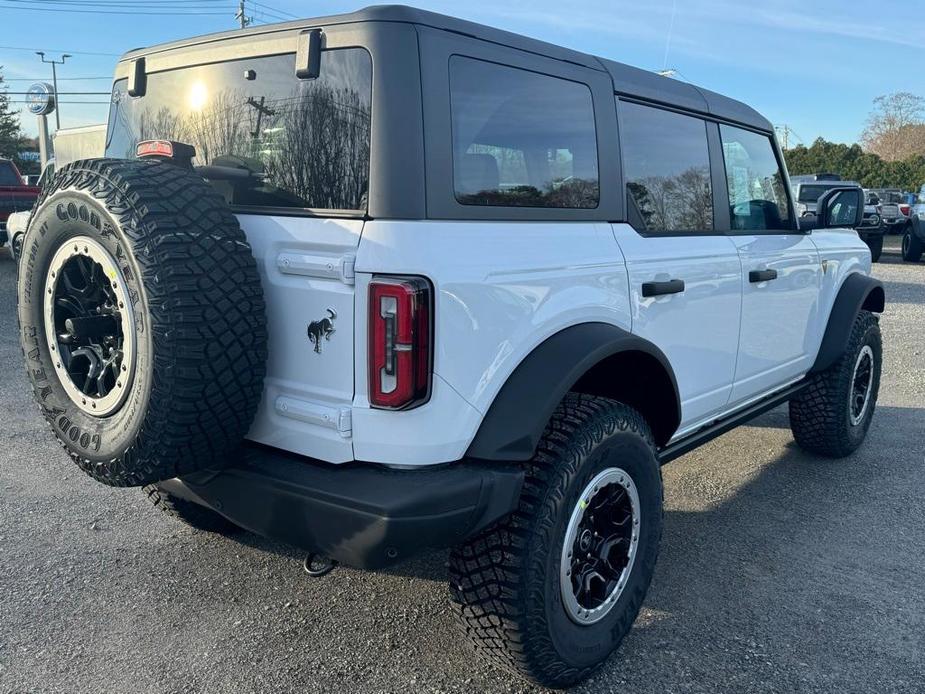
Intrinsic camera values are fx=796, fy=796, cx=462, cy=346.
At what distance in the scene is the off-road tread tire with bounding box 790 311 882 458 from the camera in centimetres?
467

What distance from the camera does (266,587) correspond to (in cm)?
321

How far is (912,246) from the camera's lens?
60.0ft

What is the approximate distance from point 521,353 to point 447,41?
917 mm

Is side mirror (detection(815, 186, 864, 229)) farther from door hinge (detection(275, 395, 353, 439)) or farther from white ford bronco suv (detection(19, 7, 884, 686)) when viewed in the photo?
door hinge (detection(275, 395, 353, 439))

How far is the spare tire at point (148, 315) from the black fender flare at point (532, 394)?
2.22 ft

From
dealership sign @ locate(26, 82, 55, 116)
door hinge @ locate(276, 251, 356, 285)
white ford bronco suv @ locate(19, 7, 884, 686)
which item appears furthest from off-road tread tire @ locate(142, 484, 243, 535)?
dealership sign @ locate(26, 82, 55, 116)

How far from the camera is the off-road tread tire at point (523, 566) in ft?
7.64

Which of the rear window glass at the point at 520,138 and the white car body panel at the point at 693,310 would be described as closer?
the rear window glass at the point at 520,138

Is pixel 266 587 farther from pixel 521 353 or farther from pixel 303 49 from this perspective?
pixel 303 49

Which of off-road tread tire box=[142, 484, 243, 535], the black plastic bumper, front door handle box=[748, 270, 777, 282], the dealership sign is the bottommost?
off-road tread tire box=[142, 484, 243, 535]

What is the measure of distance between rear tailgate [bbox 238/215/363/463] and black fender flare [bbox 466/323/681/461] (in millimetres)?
401

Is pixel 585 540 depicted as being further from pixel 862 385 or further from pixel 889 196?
pixel 889 196

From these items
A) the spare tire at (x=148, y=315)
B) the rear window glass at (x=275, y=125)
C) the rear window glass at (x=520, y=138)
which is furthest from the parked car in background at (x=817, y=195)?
the spare tire at (x=148, y=315)

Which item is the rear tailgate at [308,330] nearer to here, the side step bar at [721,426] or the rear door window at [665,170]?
the rear door window at [665,170]
